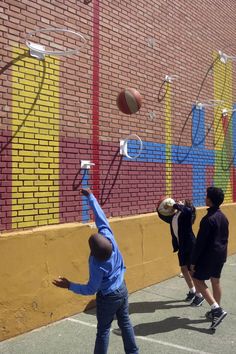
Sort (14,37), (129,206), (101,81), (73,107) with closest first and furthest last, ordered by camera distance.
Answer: (14,37) → (73,107) → (101,81) → (129,206)

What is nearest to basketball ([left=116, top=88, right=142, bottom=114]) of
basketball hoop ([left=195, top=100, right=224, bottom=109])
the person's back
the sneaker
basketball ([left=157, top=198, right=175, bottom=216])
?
basketball ([left=157, top=198, right=175, bottom=216])

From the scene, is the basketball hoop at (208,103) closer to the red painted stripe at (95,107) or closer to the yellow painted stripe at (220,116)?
the yellow painted stripe at (220,116)

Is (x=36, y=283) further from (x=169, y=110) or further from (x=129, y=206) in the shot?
(x=169, y=110)

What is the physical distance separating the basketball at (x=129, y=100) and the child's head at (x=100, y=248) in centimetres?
299

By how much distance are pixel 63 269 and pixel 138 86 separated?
3.28 meters

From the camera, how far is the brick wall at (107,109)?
5270 mm

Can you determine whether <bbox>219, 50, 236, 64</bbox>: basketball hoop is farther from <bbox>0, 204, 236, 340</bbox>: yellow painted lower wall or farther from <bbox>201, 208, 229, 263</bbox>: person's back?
<bbox>201, 208, 229, 263</bbox>: person's back

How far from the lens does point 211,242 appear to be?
550cm

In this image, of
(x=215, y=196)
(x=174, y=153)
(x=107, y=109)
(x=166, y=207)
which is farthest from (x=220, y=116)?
(x=215, y=196)

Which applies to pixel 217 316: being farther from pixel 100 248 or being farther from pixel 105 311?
pixel 100 248

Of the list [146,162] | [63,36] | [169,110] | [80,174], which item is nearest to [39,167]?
[80,174]

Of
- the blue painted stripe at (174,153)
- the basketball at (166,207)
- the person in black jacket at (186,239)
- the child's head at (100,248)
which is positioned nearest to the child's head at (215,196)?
the person in black jacket at (186,239)

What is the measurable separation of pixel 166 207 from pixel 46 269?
198 centimetres

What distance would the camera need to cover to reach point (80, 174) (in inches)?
241
